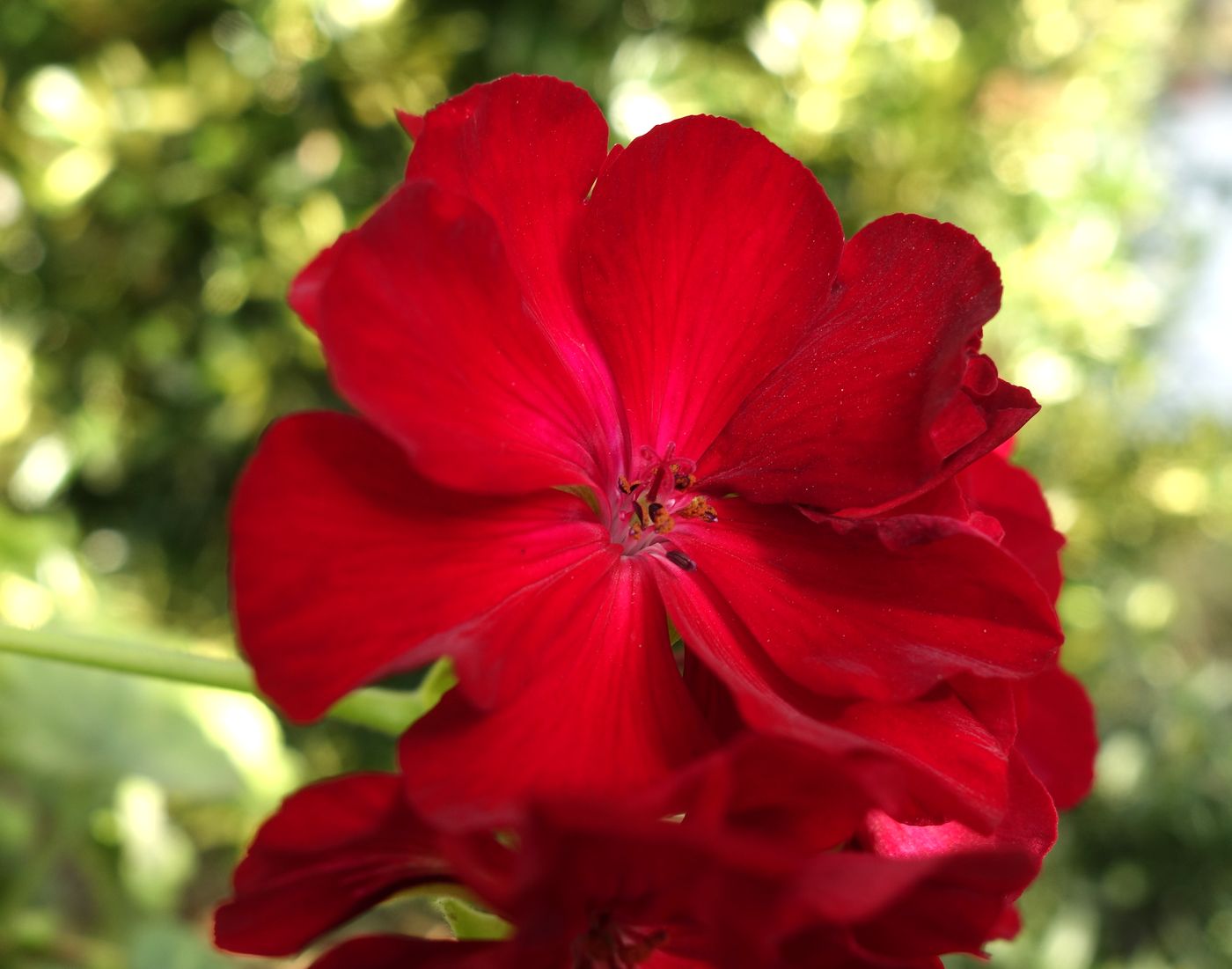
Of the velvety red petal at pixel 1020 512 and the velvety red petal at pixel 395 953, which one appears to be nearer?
the velvety red petal at pixel 395 953

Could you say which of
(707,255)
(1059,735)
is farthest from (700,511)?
(1059,735)

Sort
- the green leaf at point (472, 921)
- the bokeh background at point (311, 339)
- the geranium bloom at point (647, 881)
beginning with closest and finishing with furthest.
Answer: the geranium bloom at point (647, 881) → the green leaf at point (472, 921) → the bokeh background at point (311, 339)

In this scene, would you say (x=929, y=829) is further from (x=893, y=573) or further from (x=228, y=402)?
(x=228, y=402)

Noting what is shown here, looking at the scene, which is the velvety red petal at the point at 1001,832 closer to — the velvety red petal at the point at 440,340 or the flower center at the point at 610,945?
the flower center at the point at 610,945

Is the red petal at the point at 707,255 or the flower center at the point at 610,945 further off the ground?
the red petal at the point at 707,255

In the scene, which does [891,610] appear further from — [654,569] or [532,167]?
[532,167]

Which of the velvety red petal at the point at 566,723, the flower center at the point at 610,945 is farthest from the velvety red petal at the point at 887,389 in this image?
the flower center at the point at 610,945

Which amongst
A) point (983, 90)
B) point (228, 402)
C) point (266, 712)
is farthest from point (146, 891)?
point (983, 90)
